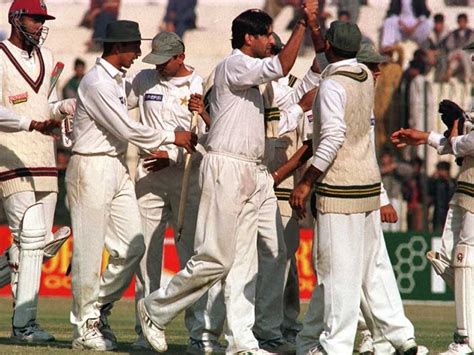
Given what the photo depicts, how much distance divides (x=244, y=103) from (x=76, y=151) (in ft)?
5.21

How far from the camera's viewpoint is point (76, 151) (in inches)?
418

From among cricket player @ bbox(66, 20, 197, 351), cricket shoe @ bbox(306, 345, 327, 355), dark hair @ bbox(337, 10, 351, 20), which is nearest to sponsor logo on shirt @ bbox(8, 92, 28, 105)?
cricket player @ bbox(66, 20, 197, 351)

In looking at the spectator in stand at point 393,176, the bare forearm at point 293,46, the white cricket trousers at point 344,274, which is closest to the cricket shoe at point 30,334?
the white cricket trousers at point 344,274

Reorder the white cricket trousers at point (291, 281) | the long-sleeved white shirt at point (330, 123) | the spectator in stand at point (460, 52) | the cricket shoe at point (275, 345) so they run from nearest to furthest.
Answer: the long-sleeved white shirt at point (330, 123)
the cricket shoe at point (275, 345)
the white cricket trousers at point (291, 281)
the spectator in stand at point (460, 52)

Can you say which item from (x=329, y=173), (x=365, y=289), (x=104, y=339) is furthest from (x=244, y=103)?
(x=104, y=339)

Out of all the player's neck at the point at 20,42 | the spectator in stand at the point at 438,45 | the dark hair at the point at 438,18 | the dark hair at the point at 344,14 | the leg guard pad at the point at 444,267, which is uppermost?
the dark hair at the point at 344,14

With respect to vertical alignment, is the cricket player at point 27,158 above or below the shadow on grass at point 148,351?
above

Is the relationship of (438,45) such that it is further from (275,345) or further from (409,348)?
(409,348)

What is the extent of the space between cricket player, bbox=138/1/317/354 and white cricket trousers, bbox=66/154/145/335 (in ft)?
2.91

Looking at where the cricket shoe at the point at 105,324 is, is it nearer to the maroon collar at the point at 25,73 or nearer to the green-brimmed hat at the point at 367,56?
the maroon collar at the point at 25,73

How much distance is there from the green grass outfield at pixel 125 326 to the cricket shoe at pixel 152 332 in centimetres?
54

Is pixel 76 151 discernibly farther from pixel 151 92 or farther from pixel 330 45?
pixel 330 45

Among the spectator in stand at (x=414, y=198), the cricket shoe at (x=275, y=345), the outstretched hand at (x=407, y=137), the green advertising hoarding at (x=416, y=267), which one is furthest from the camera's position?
the spectator in stand at (x=414, y=198)

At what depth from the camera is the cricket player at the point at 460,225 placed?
1020 cm
